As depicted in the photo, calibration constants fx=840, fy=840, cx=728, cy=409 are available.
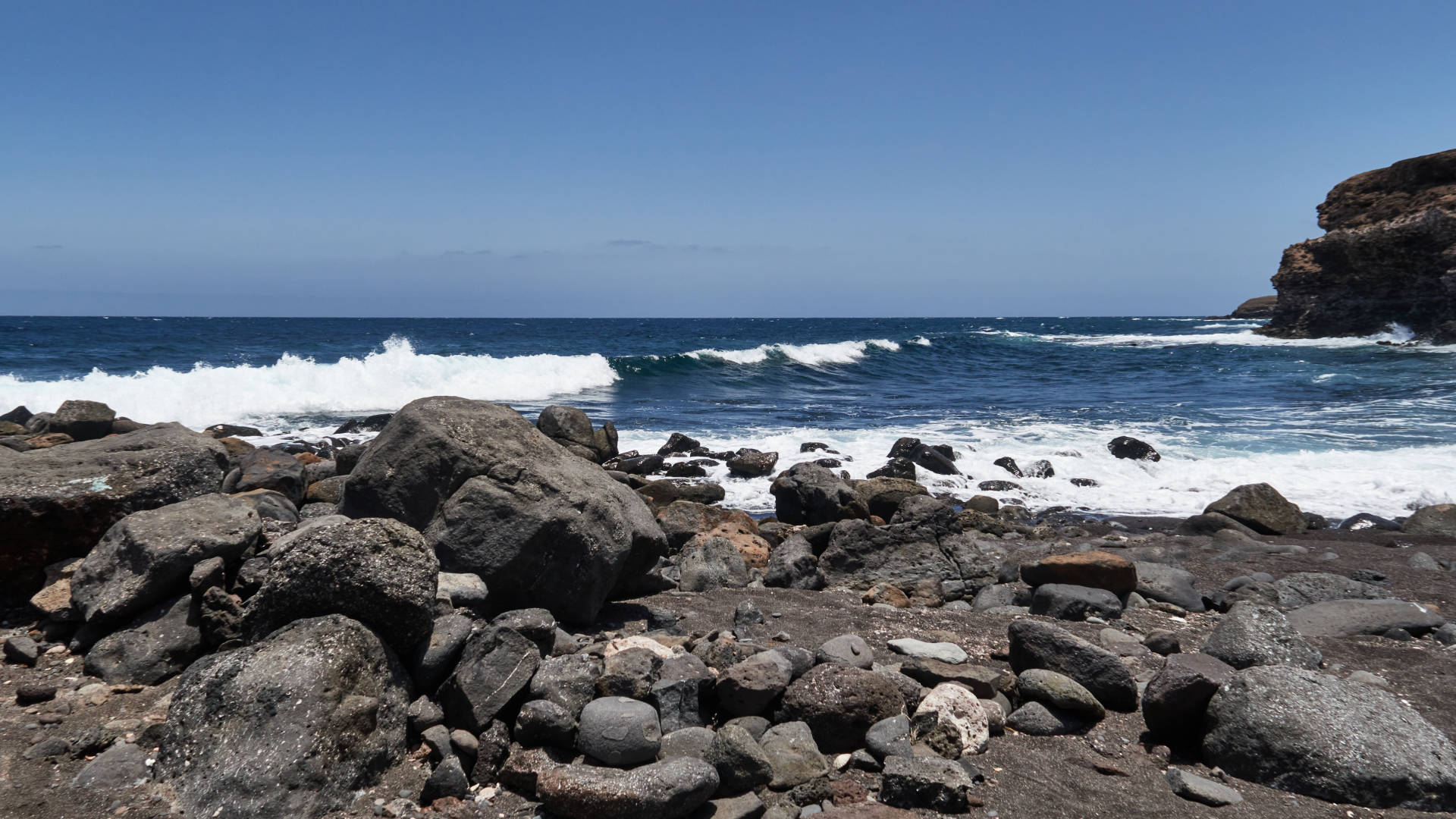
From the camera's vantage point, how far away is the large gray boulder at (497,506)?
449 cm

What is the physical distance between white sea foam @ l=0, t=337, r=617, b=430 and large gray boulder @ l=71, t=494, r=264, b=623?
15.4 meters

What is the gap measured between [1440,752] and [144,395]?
23808 millimetres

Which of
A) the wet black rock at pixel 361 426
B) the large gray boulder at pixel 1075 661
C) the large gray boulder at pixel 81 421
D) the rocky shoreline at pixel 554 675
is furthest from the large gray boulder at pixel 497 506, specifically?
the wet black rock at pixel 361 426

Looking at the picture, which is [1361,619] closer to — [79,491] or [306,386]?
[79,491]

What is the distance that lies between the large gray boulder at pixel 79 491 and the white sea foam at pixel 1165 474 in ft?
22.6

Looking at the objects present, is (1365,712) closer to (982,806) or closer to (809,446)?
(982,806)

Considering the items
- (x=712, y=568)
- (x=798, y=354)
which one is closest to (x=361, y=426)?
(x=712, y=568)

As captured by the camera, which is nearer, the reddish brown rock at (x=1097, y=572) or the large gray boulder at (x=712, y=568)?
the reddish brown rock at (x=1097, y=572)

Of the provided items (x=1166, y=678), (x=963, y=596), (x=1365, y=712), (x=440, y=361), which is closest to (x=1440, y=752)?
(x=1365, y=712)

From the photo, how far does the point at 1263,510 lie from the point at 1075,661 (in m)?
6.65

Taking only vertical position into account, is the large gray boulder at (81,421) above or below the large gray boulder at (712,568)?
above

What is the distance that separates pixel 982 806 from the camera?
3170mm

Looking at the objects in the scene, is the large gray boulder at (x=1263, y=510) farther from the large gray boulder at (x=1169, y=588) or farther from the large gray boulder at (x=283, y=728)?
the large gray boulder at (x=283, y=728)

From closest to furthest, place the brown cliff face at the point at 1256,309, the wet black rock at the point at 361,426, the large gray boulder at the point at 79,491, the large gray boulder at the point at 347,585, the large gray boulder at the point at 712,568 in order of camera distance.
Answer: the large gray boulder at the point at 347,585 → the large gray boulder at the point at 79,491 → the large gray boulder at the point at 712,568 → the wet black rock at the point at 361,426 → the brown cliff face at the point at 1256,309
